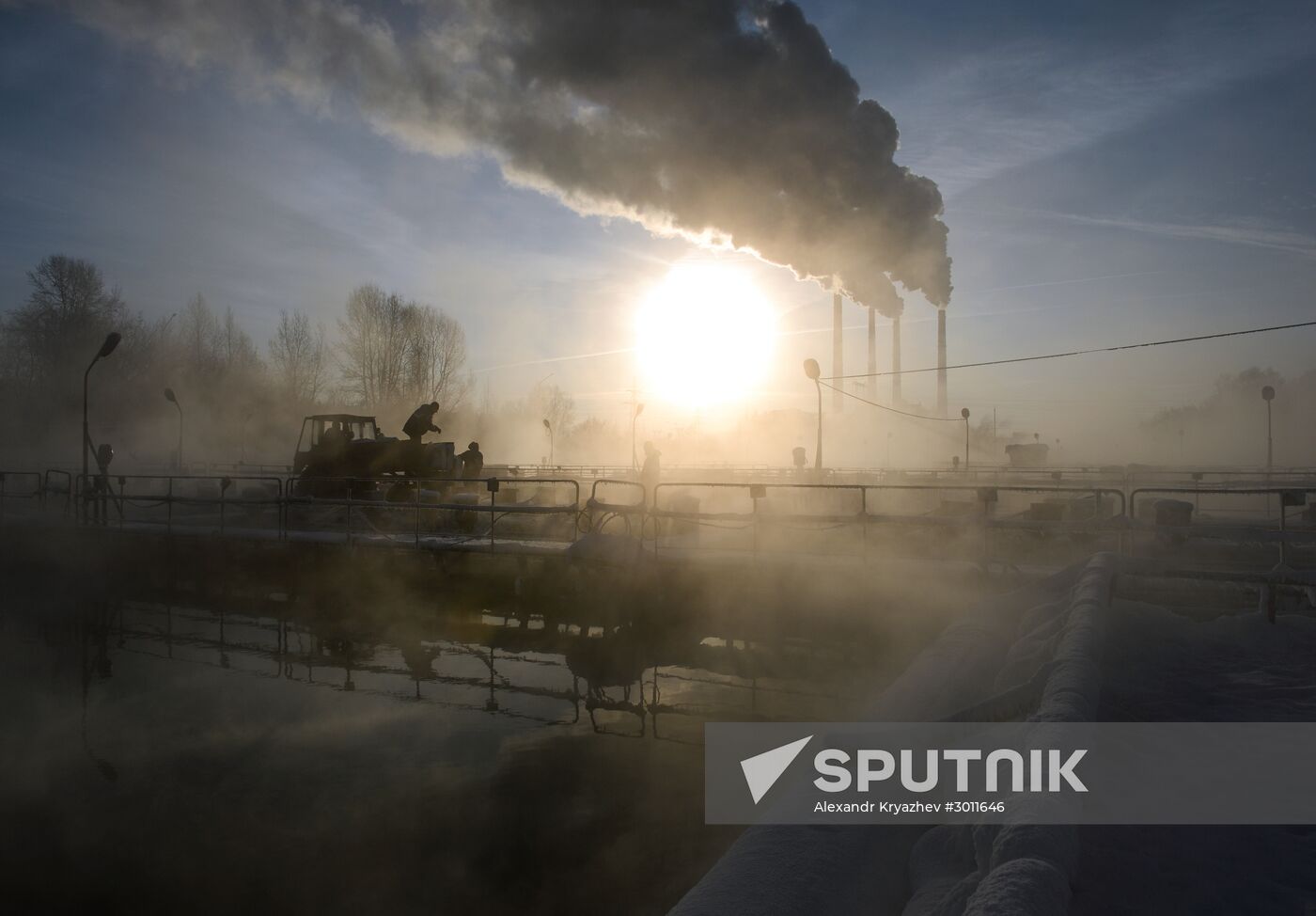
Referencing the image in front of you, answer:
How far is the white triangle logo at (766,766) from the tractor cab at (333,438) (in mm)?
16400

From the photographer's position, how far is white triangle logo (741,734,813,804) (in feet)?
15.9

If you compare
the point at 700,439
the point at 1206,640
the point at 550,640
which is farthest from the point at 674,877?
the point at 700,439

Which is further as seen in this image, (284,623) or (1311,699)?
(284,623)

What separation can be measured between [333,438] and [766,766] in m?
17.2

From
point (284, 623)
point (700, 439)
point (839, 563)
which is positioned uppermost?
point (700, 439)

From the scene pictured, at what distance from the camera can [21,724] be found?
6.54 meters

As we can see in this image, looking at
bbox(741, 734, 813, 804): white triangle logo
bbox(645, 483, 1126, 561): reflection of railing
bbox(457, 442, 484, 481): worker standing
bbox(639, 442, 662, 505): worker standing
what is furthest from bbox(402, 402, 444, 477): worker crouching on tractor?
bbox(741, 734, 813, 804): white triangle logo

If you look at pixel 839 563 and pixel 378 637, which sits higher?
pixel 839 563

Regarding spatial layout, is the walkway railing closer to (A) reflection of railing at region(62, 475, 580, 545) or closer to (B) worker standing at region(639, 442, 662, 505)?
(A) reflection of railing at region(62, 475, 580, 545)

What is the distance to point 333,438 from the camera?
64.2 ft

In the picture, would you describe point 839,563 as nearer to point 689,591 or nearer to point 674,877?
point 689,591

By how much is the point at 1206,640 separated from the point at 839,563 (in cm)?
593

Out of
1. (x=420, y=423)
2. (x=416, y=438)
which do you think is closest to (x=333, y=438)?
(x=416, y=438)

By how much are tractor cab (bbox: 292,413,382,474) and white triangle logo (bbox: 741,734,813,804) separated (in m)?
16.4
